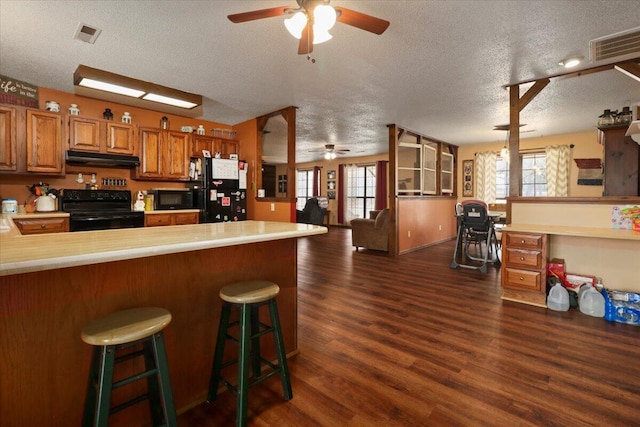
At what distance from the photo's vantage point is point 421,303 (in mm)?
3225

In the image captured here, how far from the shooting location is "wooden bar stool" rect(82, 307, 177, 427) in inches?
43.6

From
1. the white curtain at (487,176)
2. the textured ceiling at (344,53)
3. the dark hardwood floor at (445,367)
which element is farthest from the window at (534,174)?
the dark hardwood floor at (445,367)

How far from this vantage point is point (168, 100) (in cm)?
399

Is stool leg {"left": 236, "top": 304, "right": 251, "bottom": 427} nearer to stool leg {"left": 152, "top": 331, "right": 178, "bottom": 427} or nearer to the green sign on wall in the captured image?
stool leg {"left": 152, "top": 331, "right": 178, "bottom": 427}

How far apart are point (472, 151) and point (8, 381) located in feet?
28.5

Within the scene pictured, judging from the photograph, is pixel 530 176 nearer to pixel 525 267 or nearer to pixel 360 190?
pixel 360 190

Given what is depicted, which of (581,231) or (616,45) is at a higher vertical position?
(616,45)

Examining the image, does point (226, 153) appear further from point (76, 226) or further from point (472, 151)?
point (472, 151)

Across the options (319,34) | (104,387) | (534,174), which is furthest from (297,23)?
(534,174)

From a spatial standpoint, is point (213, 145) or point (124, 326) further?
point (213, 145)

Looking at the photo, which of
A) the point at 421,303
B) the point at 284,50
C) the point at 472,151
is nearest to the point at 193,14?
the point at 284,50

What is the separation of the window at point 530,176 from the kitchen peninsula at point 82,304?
23.8 feet

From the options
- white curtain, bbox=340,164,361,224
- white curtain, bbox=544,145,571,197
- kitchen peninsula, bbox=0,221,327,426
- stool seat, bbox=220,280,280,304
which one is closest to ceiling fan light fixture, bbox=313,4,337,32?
kitchen peninsula, bbox=0,221,327,426

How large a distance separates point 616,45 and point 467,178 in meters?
5.55
